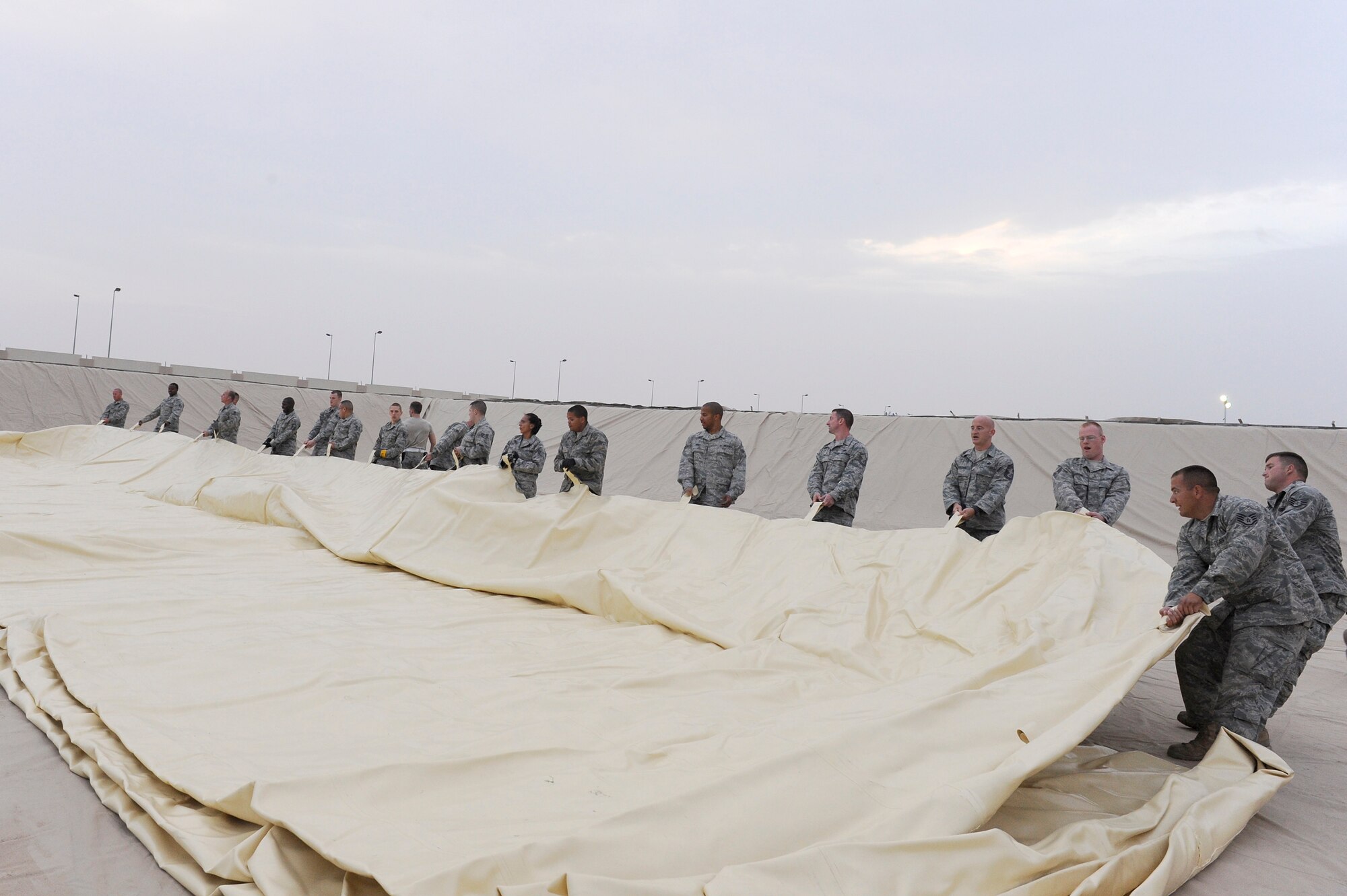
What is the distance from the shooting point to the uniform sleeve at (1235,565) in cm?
261

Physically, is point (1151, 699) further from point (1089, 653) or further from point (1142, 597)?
point (1089, 653)

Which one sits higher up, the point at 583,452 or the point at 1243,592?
the point at 583,452

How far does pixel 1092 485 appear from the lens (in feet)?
14.7

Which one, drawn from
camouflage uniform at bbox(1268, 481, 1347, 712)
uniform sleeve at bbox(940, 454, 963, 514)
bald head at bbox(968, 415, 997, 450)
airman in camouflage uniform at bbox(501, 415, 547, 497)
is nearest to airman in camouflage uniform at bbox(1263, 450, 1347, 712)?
camouflage uniform at bbox(1268, 481, 1347, 712)

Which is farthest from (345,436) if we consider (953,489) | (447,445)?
(953,489)

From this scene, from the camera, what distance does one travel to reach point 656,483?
12789mm

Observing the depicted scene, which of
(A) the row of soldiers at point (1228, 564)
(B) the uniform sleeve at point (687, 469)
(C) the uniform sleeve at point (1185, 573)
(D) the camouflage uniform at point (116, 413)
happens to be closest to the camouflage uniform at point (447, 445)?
(B) the uniform sleeve at point (687, 469)

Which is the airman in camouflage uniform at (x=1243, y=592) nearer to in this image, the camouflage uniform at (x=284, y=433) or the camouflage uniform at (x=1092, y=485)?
the camouflage uniform at (x=1092, y=485)

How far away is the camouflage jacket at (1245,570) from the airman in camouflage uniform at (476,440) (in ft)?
18.2

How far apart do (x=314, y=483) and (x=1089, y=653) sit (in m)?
6.09

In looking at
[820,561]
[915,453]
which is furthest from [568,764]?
[915,453]

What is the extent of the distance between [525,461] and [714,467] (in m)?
1.27

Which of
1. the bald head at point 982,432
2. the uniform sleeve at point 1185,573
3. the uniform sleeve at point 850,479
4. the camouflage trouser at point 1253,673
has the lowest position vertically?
the camouflage trouser at point 1253,673

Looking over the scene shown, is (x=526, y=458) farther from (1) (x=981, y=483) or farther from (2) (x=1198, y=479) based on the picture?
Result: (2) (x=1198, y=479)
